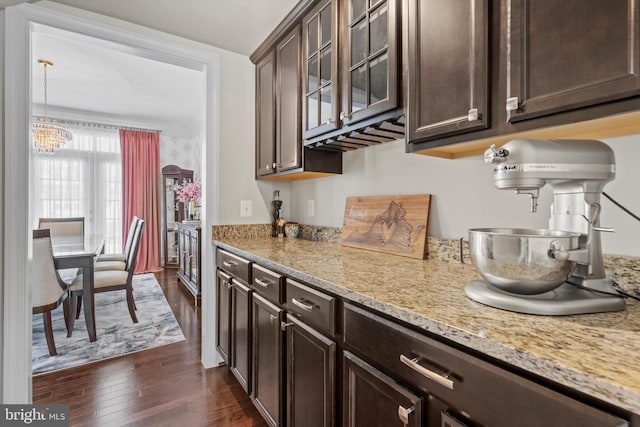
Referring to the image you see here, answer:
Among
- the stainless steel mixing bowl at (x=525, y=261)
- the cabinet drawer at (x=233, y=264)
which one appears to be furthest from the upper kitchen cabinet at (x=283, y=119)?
the stainless steel mixing bowl at (x=525, y=261)

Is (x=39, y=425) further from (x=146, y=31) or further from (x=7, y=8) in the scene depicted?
(x=146, y=31)

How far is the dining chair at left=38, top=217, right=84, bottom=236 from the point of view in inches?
142

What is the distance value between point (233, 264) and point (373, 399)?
1.27 metres

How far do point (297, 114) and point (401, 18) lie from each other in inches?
34.2

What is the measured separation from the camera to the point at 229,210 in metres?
2.37

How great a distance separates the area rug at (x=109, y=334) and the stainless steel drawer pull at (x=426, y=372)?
2.53 m

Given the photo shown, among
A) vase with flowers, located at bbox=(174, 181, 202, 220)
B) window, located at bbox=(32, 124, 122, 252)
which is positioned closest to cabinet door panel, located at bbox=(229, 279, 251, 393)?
vase with flowers, located at bbox=(174, 181, 202, 220)

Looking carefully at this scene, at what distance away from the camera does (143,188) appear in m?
5.35

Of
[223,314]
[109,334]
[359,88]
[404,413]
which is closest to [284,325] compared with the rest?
[404,413]

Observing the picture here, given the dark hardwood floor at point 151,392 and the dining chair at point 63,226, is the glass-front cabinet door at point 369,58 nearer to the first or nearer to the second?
the dark hardwood floor at point 151,392

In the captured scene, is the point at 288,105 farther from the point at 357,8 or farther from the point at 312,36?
the point at 357,8

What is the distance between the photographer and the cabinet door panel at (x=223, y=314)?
199 centimetres

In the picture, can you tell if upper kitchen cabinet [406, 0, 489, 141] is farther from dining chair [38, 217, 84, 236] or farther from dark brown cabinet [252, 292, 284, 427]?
dining chair [38, 217, 84, 236]

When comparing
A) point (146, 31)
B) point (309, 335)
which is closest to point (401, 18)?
point (309, 335)
